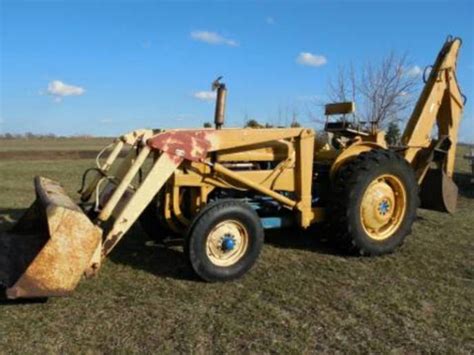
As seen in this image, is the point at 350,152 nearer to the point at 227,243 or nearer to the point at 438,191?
the point at 438,191

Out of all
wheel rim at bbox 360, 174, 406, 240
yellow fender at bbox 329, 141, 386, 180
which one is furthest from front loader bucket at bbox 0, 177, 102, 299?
wheel rim at bbox 360, 174, 406, 240

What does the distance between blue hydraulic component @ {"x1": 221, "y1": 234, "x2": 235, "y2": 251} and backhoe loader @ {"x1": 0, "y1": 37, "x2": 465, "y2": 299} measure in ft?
0.04

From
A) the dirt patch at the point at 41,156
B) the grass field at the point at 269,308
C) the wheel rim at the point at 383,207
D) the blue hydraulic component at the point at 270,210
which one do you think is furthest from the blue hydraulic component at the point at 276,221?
the dirt patch at the point at 41,156

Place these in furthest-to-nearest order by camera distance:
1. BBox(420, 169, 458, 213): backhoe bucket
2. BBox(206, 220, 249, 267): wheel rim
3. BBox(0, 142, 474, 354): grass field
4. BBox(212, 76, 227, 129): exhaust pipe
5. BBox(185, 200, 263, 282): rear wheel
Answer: BBox(420, 169, 458, 213): backhoe bucket, BBox(212, 76, 227, 129): exhaust pipe, BBox(206, 220, 249, 267): wheel rim, BBox(185, 200, 263, 282): rear wheel, BBox(0, 142, 474, 354): grass field

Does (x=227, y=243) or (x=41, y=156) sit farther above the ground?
(x=227, y=243)

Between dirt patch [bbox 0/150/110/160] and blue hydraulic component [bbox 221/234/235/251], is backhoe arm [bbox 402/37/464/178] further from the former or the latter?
dirt patch [bbox 0/150/110/160]

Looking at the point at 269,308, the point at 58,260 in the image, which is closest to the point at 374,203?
the point at 269,308

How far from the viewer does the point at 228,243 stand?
5867mm

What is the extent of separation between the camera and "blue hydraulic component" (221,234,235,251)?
586 cm

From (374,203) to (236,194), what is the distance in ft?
5.35

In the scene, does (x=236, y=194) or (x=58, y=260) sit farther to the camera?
(x=236, y=194)

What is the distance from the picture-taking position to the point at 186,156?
5.92 m

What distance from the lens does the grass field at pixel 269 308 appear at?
4441 mm

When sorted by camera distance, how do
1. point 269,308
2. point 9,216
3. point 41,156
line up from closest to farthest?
point 269,308, point 9,216, point 41,156
